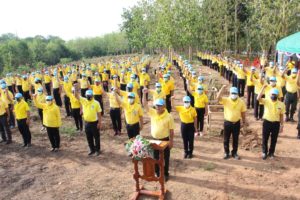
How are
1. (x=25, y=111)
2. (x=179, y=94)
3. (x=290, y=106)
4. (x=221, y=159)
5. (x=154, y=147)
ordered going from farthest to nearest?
(x=179, y=94) < (x=290, y=106) < (x=25, y=111) < (x=221, y=159) < (x=154, y=147)

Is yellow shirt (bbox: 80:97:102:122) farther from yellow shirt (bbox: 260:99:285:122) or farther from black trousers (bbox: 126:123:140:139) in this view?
yellow shirt (bbox: 260:99:285:122)

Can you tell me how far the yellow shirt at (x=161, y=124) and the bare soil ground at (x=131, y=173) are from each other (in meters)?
1.19

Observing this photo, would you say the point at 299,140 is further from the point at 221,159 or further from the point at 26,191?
the point at 26,191

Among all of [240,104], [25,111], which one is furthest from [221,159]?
[25,111]

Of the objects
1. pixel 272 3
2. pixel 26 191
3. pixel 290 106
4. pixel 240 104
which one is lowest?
pixel 26 191

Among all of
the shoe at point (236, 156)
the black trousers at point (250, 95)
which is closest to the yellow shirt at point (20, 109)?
the shoe at point (236, 156)

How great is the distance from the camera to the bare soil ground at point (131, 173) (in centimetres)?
621

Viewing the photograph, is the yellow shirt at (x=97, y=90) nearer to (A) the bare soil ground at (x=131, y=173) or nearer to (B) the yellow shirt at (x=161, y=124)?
(A) the bare soil ground at (x=131, y=173)

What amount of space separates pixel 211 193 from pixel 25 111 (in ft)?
19.8

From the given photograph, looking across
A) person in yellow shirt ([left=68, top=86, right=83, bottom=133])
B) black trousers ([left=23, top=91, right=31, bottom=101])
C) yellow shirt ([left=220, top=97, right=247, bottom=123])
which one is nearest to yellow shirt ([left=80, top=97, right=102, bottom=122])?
person in yellow shirt ([left=68, top=86, right=83, bottom=133])

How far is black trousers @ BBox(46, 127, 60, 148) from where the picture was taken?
851cm

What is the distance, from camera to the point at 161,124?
248 inches

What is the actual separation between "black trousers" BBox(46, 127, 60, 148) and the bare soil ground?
0.32m

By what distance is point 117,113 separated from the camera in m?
9.48
